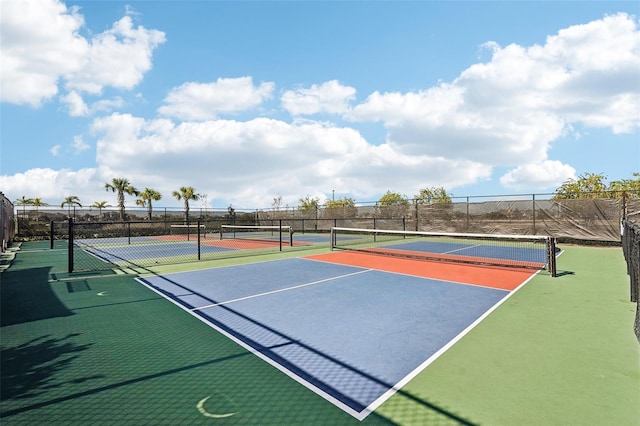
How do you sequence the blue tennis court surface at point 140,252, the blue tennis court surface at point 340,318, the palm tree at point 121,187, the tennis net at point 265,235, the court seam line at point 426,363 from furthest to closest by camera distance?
the palm tree at point 121,187 < the tennis net at point 265,235 < the blue tennis court surface at point 140,252 < the blue tennis court surface at point 340,318 < the court seam line at point 426,363

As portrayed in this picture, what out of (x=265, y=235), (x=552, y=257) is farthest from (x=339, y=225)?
(x=552, y=257)

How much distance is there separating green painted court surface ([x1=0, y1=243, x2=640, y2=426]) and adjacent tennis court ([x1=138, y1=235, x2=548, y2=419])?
22 cm

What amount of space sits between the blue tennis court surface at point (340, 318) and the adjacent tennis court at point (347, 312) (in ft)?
0.04

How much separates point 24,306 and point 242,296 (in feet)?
14.3

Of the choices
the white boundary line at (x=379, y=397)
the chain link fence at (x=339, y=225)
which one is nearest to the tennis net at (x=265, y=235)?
the chain link fence at (x=339, y=225)

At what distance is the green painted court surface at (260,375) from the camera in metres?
3.02

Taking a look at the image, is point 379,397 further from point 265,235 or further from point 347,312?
point 265,235

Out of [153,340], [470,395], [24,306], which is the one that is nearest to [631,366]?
[470,395]

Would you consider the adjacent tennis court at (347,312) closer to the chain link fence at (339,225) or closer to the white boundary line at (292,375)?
Result: the white boundary line at (292,375)

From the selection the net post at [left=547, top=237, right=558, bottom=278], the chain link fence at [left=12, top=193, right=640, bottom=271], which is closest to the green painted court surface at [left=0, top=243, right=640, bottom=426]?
the net post at [left=547, top=237, right=558, bottom=278]

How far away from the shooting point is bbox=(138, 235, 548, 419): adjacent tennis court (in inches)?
150

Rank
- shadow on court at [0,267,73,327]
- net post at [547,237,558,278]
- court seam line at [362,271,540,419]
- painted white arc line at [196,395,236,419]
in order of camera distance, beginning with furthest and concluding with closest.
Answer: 1. net post at [547,237,558,278]
2. shadow on court at [0,267,73,327]
3. court seam line at [362,271,540,419]
4. painted white arc line at [196,395,236,419]

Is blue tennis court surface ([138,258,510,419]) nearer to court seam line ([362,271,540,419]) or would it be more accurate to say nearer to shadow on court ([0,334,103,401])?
court seam line ([362,271,540,419])

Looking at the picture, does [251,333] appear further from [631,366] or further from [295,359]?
[631,366]
